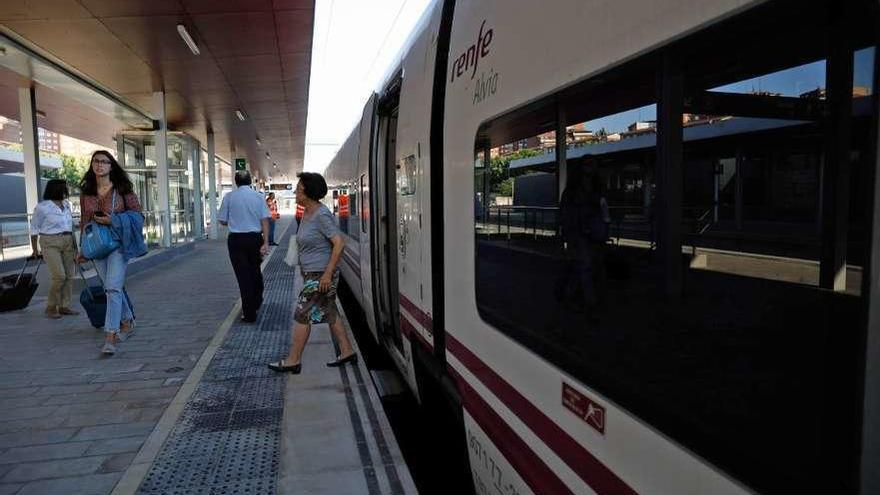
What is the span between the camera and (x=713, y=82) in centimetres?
146

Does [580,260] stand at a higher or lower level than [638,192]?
lower

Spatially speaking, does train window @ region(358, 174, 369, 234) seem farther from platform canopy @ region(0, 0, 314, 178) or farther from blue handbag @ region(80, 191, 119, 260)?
platform canopy @ region(0, 0, 314, 178)

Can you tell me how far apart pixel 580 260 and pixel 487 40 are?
1.18 m

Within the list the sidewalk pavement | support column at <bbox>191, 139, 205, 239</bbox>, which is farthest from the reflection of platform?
support column at <bbox>191, 139, 205, 239</bbox>

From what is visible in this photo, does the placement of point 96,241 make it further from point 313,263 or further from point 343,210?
point 343,210

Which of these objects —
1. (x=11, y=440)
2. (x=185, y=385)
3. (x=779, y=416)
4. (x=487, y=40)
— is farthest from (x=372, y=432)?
(x=779, y=416)

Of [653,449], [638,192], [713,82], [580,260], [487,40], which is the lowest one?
[653,449]

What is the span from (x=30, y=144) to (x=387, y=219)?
11.3 m

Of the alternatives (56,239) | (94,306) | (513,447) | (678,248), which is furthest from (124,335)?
(678,248)

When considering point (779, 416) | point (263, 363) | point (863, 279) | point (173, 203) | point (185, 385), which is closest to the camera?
point (863, 279)

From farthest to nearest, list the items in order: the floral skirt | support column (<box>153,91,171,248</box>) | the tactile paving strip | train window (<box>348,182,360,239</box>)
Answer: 1. support column (<box>153,91,171,248</box>)
2. train window (<box>348,182,360,239</box>)
3. the floral skirt
4. the tactile paving strip

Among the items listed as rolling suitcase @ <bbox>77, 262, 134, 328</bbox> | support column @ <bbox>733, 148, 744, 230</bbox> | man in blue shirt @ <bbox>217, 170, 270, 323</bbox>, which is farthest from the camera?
man in blue shirt @ <bbox>217, 170, 270, 323</bbox>

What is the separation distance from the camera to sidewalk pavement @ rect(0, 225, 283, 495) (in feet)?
12.1

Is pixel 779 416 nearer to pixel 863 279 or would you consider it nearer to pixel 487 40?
pixel 863 279
